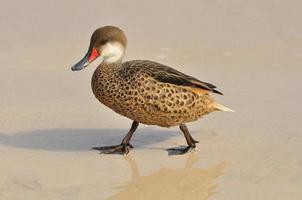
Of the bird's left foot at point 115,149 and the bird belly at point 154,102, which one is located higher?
the bird belly at point 154,102

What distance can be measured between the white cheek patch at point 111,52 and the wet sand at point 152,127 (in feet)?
2.32

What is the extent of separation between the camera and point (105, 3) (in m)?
9.96

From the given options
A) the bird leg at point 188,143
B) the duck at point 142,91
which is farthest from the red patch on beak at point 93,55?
the bird leg at point 188,143

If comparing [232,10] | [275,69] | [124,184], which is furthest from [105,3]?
[124,184]

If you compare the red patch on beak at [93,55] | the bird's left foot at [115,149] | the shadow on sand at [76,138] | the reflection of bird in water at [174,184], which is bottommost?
the shadow on sand at [76,138]

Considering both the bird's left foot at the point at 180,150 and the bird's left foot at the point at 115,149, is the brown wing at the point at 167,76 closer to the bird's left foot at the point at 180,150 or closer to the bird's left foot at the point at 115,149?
the bird's left foot at the point at 180,150

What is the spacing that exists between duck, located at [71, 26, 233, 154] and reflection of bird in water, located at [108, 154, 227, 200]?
1.22 feet

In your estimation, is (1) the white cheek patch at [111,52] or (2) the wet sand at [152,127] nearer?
(2) the wet sand at [152,127]

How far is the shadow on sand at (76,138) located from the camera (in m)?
6.27

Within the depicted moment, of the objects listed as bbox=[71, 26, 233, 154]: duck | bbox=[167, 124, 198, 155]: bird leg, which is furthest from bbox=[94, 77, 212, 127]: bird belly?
bbox=[167, 124, 198, 155]: bird leg

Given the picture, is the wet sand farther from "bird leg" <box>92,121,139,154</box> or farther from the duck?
the duck

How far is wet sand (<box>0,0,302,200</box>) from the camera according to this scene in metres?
5.48

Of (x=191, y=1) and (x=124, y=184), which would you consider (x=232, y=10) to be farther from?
(x=124, y=184)

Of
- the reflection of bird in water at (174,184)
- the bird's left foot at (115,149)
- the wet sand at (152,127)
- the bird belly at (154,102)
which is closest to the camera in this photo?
the reflection of bird in water at (174,184)
